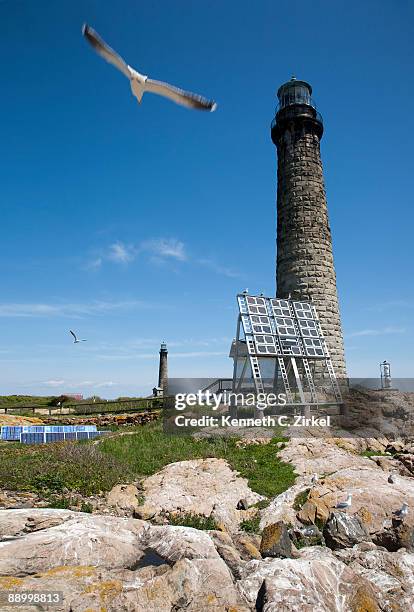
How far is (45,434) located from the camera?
16.7 metres

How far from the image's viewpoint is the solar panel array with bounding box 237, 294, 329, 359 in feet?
62.7

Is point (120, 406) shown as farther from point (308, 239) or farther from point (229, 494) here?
point (229, 494)

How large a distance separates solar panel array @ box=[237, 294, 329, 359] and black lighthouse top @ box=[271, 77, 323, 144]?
38.3 feet

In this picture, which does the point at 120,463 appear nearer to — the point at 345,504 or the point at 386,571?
the point at 345,504

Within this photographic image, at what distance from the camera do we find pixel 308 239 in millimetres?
24312

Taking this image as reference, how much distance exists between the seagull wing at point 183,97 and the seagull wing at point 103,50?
1.92 ft

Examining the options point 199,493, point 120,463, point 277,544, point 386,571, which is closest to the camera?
point 386,571

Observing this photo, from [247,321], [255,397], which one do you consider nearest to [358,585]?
[255,397]

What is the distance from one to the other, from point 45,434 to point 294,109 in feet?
75.7

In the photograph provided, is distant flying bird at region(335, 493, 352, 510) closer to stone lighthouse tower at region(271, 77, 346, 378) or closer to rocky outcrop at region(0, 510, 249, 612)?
rocky outcrop at region(0, 510, 249, 612)

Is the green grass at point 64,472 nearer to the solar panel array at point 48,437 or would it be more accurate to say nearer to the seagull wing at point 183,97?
the solar panel array at point 48,437

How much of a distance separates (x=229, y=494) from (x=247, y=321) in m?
10.2

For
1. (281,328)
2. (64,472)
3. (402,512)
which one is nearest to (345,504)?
(402,512)

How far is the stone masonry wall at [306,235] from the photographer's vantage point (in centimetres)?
2391
